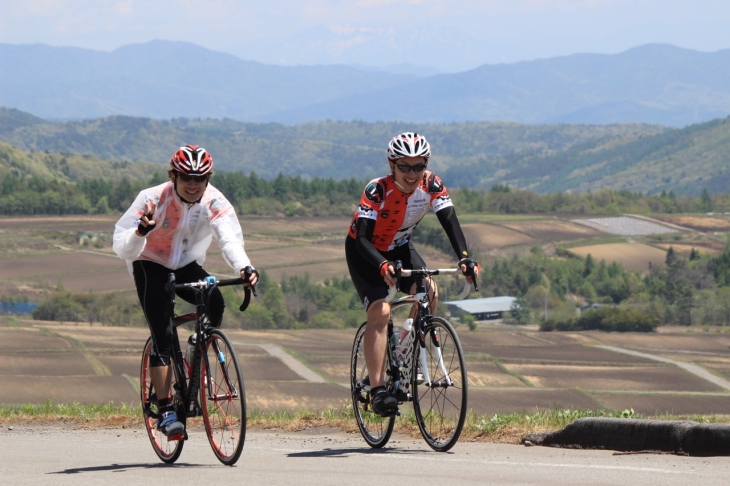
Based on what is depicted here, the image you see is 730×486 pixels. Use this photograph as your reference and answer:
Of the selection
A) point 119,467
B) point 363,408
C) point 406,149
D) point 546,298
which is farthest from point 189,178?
point 546,298

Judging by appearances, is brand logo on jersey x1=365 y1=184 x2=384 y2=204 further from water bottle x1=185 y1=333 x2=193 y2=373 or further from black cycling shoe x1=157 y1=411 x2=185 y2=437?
black cycling shoe x1=157 y1=411 x2=185 y2=437

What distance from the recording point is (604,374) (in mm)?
80188

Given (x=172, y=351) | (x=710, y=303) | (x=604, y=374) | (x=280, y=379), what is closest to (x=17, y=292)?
(x=280, y=379)

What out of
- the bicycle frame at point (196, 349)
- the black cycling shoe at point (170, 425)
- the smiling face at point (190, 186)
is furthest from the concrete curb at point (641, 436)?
the smiling face at point (190, 186)

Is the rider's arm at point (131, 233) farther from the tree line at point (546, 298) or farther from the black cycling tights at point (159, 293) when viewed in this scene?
the tree line at point (546, 298)

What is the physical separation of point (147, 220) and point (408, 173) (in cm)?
228

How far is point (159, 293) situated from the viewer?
31.5 feet

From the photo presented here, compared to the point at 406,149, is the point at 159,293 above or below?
below

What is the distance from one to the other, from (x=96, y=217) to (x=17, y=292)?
208ft

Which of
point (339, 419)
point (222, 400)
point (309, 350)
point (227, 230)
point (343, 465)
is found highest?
point (227, 230)

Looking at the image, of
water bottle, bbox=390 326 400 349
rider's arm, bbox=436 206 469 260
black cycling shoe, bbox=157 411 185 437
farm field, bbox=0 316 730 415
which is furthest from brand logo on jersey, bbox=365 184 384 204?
farm field, bbox=0 316 730 415

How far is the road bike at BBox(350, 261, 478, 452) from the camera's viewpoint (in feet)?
31.8

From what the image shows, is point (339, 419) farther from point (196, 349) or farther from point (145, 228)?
point (145, 228)

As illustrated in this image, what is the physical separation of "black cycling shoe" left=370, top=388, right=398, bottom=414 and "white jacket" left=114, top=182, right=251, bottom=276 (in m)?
1.74
